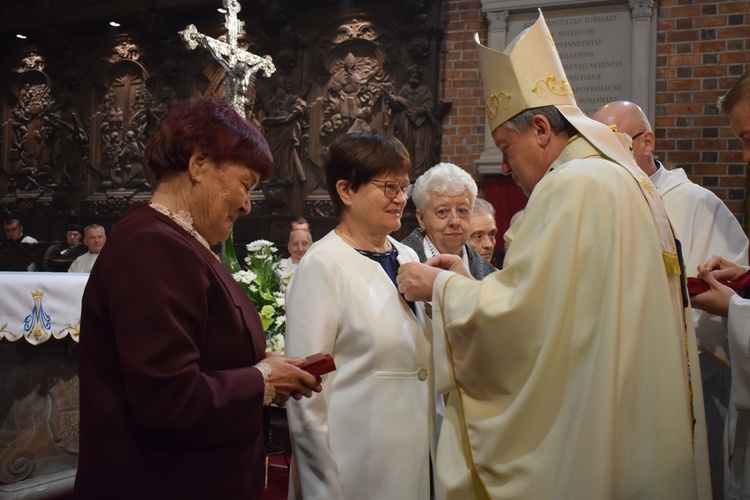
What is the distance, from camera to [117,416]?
1.44 m

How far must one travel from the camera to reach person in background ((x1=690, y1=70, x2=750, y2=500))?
2.12m

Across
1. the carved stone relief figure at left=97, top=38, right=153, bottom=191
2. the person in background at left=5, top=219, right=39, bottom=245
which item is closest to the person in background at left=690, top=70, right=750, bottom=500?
the carved stone relief figure at left=97, top=38, right=153, bottom=191

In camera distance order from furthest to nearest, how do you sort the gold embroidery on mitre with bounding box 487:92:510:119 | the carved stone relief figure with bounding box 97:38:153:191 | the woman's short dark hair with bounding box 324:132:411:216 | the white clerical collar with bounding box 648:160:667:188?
the carved stone relief figure with bounding box 97:38:153:191 → the white clerical collar with bounding box 648:160:667:188 → the woman's short dark hair with bounding box 324:132:411:216 → the gold embroidery on mitre with bounding box 487:92:510:119

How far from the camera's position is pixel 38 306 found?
10.3ft

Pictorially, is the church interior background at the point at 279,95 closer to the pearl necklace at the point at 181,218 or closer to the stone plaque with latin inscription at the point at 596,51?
the stone plaque with latin inscription at the point at 596,51

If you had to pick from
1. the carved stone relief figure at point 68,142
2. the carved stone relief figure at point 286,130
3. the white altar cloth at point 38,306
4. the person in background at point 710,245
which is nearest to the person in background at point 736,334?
the person in background at point 710,245

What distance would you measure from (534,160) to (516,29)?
506 centimetres

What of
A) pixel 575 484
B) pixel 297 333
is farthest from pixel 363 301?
pixel 575 484

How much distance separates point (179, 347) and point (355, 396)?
0.71 meters

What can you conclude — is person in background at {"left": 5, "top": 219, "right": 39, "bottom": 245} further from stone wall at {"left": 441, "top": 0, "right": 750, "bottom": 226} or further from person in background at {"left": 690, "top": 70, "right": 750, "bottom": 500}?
person in background at {"left": 690, "top": 70, "right": 750, "bottom": 500}

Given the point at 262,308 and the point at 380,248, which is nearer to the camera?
the point at 380,248

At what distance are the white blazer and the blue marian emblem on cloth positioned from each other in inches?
66.1

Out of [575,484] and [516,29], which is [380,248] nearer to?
[575,484]

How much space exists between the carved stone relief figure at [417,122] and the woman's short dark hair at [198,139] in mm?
5351
